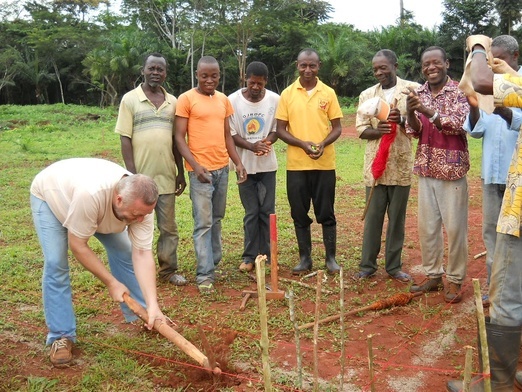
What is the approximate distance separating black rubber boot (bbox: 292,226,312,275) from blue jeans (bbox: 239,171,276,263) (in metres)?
0.34

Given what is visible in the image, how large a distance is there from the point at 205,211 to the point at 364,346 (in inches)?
70.7

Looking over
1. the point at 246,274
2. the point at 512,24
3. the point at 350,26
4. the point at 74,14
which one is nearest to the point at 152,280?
the point at 246,274

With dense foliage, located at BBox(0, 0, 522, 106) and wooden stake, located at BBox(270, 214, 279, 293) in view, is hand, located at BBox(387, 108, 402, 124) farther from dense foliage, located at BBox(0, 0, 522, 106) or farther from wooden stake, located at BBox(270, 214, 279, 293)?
dense foliage, located at BBox(0, 0, 522, 106)

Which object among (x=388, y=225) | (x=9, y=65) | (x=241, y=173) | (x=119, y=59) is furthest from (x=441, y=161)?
(x=9, y=65)

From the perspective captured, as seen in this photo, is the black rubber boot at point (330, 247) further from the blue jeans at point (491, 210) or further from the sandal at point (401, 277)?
the blue jeans at point (491, 210)

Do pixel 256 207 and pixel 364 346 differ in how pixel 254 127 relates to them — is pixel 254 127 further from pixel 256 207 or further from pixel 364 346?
pixel 364 346

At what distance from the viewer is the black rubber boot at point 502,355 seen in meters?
2.89

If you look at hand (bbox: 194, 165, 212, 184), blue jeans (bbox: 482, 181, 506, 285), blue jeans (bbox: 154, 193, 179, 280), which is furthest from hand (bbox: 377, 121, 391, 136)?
blue jeans (bbox: 154, 193, 179, 280)

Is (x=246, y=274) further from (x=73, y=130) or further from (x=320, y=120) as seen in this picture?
(x=73, y=130)

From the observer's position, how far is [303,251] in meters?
5.30

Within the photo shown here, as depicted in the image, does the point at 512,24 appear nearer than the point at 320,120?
No

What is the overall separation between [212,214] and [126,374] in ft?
6.20

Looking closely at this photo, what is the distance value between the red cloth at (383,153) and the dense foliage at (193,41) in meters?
21.2

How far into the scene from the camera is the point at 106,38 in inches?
1142
